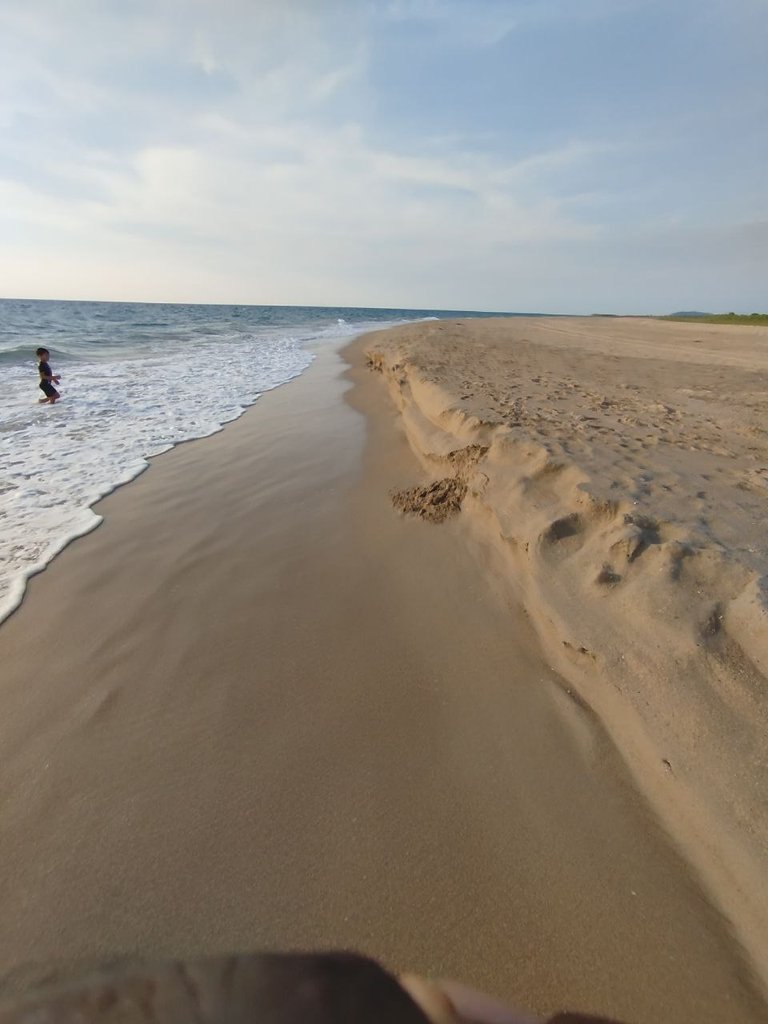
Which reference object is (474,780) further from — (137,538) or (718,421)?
(718,421)

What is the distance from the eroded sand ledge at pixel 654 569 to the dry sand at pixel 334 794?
0.14m

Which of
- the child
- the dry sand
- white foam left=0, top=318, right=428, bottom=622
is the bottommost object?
the dry sand

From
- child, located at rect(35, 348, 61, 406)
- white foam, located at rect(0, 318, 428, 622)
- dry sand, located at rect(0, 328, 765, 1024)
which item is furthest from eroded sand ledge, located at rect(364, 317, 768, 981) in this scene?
child, located at rect(35, 348, 61, 406)

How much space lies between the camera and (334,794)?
1806mm

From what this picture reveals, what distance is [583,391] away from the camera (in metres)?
6.82

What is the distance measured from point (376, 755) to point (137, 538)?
2.67 meters

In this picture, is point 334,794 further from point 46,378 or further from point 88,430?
point 46,378

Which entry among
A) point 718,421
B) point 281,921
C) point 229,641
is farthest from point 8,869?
point 718,421

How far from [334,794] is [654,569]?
172 cm

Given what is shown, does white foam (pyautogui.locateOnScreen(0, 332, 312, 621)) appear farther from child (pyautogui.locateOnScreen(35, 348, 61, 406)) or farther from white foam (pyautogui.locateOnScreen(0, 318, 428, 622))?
child (pyautogui.locateOnScreen(35, 348, 61, 406))

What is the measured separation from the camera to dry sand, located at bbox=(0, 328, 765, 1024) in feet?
4.55

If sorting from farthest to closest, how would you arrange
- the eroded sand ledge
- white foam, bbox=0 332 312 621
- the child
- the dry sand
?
the child
white foam, bbox=0 332 312 621
the eroded sand ledge
the dry sand

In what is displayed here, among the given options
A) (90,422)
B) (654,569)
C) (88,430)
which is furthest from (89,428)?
(654,569)

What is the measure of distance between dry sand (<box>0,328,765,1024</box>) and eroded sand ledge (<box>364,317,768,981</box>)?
0.14 m
